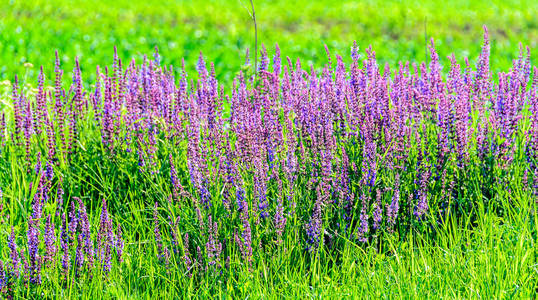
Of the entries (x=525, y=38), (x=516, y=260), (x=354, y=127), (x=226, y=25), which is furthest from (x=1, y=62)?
(x=525, y=38)

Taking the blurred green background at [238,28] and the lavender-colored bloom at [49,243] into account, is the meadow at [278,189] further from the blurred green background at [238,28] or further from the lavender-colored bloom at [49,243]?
the blurred green background at [238,28]

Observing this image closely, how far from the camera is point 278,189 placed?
3457 mm

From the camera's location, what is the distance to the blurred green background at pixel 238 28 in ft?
36.3

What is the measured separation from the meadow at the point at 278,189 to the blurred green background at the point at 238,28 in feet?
17.5

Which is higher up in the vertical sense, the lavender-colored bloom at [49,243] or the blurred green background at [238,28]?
the blurred green background at [238,28]

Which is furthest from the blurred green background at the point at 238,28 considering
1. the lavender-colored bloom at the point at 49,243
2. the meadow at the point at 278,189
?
the lavender-colored bloom at the point at 49,243

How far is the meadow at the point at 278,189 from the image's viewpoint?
3238 mm

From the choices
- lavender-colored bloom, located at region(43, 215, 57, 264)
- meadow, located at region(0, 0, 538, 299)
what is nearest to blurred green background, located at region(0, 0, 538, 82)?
meadow, located at region(0, 0, 538, 299)

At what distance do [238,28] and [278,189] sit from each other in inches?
411

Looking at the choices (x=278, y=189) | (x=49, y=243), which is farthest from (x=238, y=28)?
(x=49, y=243)

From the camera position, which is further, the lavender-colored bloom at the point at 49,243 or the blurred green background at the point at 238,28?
the blurred green background at the point at 238,28

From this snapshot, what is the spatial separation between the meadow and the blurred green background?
5.34m

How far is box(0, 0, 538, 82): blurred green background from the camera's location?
11078mm

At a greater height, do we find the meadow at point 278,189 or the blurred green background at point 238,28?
the blurred green background at point 238,28
